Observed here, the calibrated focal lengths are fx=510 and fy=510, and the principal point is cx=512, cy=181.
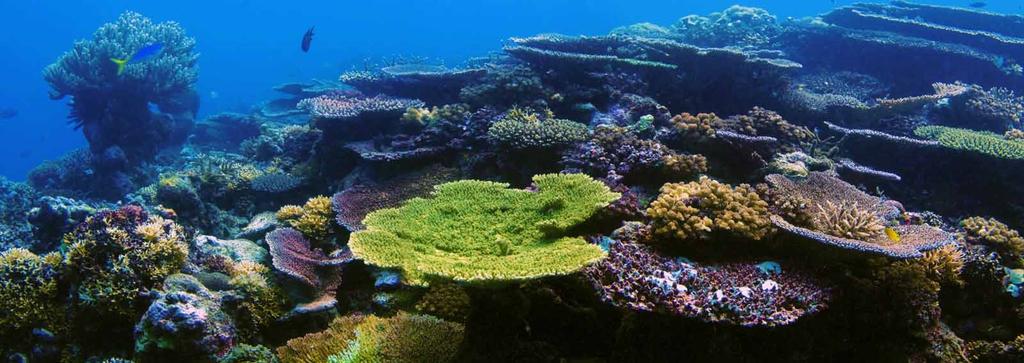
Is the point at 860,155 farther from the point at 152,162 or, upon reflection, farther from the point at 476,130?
the point at 152,162

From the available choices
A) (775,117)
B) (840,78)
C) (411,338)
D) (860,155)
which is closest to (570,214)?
(411,338)

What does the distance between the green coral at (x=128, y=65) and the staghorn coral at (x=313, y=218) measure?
9.52m

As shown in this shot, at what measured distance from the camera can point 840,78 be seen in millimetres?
11039

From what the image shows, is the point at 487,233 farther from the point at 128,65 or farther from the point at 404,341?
the point at 128,65

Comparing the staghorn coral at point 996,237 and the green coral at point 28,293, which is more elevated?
the green coral at point 28,293

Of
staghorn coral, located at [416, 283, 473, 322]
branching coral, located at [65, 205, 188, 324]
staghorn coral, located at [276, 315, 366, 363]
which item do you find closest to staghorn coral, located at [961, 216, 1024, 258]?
staghorn coral, located at [416, 283, 473, 322]

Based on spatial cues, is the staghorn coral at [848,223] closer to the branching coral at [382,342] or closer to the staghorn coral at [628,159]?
the staghorn coral at [628,159]

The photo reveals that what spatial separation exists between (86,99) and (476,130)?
11.6 m

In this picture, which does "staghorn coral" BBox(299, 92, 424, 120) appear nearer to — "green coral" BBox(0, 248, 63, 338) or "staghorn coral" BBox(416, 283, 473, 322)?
"green coral" BBox(0, 248, 63, 338)

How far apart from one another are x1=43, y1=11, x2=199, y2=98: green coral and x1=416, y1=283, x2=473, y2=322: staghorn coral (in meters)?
12.1

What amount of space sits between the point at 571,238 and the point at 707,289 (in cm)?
87

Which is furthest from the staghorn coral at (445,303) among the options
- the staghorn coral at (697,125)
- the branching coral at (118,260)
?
the staghorn coral at (697,125)

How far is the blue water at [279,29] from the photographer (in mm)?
65562

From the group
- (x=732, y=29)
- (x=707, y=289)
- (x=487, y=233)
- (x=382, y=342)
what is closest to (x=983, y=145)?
(x=707, y=289)
